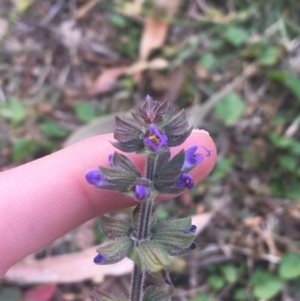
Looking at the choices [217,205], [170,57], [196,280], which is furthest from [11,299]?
[170,57]

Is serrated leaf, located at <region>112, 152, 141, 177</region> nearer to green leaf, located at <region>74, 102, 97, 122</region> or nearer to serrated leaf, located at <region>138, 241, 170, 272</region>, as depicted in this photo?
serrated leaf, located at <region>138, 241, 170, 272</region>

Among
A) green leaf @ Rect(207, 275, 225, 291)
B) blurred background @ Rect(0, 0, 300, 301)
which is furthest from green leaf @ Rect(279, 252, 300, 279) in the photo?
green leaf @ Rect(207, 275, 225, 291)

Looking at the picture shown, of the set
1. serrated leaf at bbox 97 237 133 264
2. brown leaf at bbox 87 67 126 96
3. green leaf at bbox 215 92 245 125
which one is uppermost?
brown leaf at bbox 87 67 126 96

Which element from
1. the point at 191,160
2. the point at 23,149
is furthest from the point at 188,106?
the point at 191,160

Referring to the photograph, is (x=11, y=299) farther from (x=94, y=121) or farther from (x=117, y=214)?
(x=94, y=121)

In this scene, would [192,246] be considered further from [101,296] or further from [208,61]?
[208,61]

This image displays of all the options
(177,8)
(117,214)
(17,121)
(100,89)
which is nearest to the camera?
(117,214)
